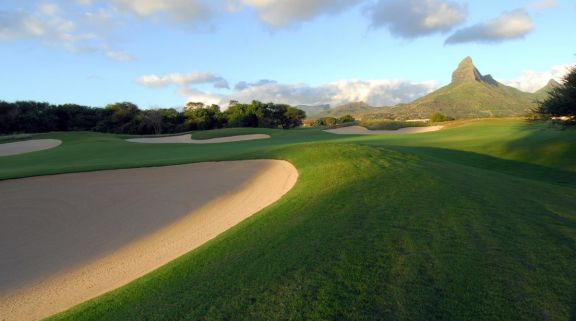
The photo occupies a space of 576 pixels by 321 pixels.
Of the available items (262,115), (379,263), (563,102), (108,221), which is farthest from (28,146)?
(262,115)

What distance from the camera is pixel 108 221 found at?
422 inches

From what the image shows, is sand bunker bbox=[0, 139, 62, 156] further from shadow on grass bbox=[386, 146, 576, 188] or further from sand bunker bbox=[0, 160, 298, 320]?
shadow on grass bbox=[386, 146, 576, 188]

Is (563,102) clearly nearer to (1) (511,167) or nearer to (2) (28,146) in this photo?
(1) (511,167)

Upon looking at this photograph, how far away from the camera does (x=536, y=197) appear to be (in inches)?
399

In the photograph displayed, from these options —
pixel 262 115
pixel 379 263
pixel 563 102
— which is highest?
pixel 262 115

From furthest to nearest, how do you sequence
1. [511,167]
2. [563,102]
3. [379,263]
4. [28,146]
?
1. [28,146]
2. [511,167]
3. [563,102]
4. [379,263]

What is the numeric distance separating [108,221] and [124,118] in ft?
224

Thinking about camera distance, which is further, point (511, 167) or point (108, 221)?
point (511, 167)

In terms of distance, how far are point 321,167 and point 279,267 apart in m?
7.74

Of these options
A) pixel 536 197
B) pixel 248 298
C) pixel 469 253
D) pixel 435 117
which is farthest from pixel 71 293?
pixel 435 117

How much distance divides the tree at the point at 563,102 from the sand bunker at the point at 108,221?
41.8 feet

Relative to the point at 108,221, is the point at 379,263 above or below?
above

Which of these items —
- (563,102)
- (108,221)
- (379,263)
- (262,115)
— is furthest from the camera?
(262,115)

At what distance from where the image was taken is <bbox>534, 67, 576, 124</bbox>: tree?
16.4m
